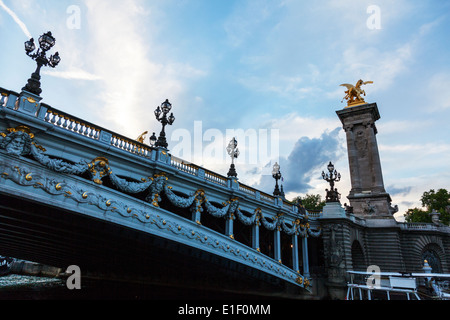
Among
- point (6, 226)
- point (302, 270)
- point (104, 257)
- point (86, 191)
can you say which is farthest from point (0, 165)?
point (302, 270)

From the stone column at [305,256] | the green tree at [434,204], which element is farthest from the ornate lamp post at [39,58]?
the green tree at [434,204]

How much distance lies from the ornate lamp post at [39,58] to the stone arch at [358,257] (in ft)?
104

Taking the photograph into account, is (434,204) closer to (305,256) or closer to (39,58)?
(305,256)

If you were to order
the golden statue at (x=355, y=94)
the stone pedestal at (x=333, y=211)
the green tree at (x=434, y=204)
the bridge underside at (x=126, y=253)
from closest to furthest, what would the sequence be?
the bridge underside at (x=126, y=253) → the stone pedestal at (x=333, y=211) → the golden statue at (x=355, y=94) → the green tree at (x=434, y=204)

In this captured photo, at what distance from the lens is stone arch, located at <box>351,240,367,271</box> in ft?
106

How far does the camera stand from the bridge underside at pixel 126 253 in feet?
45.7

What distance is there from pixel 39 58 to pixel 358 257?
34406 mm

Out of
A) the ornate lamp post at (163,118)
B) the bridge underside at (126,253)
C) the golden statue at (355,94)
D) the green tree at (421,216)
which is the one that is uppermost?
the golden statue at (355,94)

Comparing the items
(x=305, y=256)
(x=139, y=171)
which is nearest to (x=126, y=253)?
(x=139, y=171)

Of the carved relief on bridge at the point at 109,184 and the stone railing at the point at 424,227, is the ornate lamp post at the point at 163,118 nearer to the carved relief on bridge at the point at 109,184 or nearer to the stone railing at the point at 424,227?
the carved relief on bridge at the point at 109,184

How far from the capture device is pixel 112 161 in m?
15.0

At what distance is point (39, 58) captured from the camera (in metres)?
13.3
